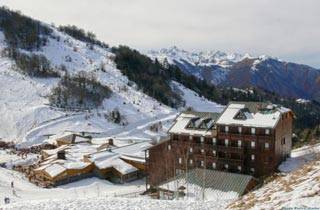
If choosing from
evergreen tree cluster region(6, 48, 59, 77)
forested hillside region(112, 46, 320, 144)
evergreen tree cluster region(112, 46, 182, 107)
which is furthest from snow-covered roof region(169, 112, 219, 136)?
evergreen tree cluster region(6, 48, 59, 77)

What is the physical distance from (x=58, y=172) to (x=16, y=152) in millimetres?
23300

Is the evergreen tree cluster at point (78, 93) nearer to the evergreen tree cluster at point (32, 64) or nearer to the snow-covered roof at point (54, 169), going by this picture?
the evergreen tree cluster at point (32, 64)

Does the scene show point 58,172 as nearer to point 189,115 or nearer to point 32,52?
point 189,115

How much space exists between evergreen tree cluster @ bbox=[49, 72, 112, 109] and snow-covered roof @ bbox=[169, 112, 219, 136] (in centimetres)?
5918

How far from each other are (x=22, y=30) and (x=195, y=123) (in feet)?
395

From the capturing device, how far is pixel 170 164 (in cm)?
6594

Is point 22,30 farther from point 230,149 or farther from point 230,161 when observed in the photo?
point 230,161

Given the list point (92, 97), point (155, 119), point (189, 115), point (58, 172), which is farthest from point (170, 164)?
point (92, 97)

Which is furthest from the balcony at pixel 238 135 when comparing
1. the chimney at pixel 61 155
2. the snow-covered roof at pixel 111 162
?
the chimney at pixel 61 155

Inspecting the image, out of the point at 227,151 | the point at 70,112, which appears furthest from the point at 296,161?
the point at 70,112

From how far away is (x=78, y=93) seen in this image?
124562 mm

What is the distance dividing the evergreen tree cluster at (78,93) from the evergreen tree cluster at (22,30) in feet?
107

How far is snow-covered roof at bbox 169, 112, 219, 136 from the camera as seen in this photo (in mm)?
64000

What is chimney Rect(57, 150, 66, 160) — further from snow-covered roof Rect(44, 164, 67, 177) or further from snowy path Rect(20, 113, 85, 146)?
snowy path Rect(20, 113, 85, 146)
